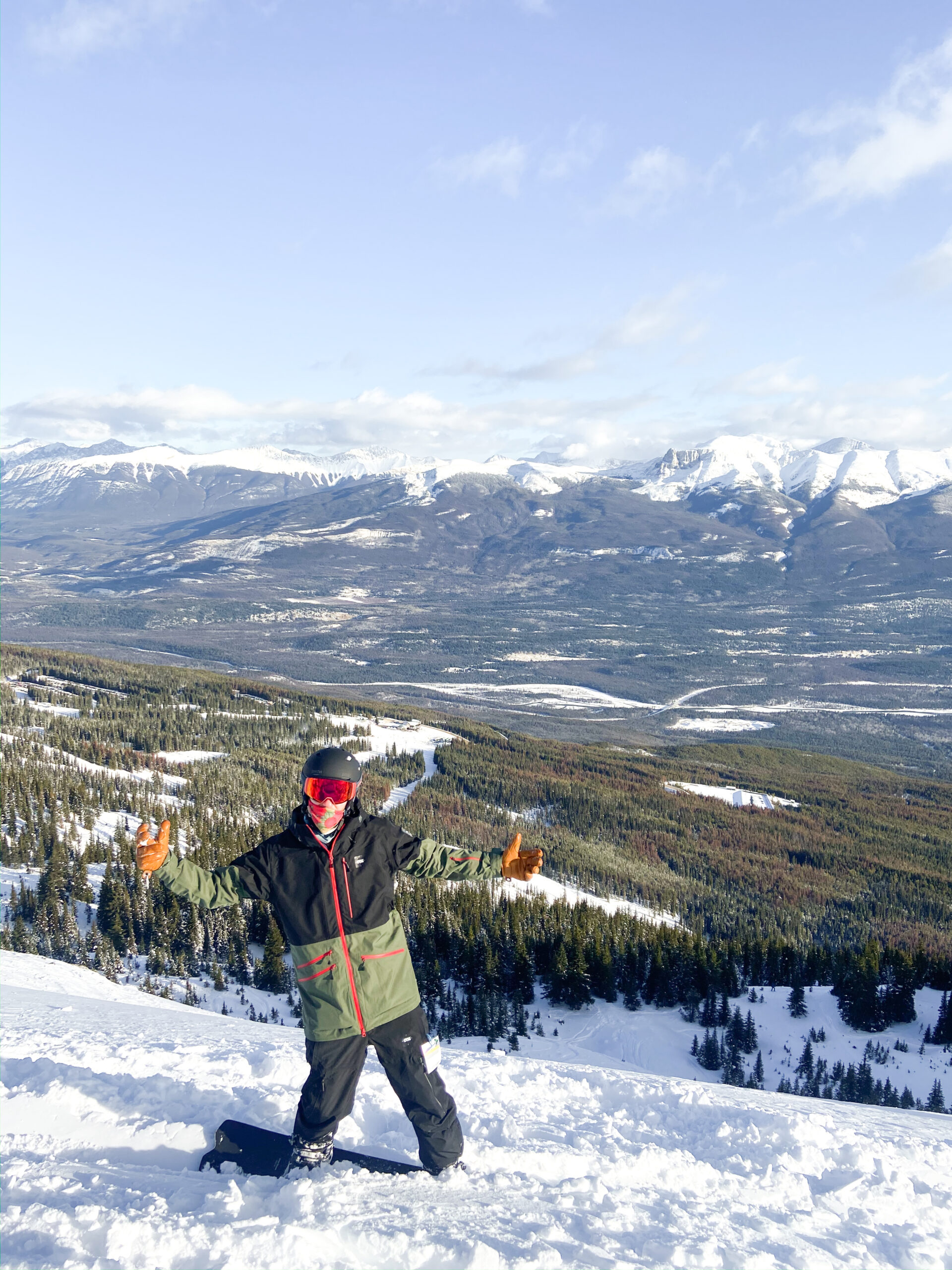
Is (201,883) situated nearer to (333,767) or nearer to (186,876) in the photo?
(186,876)

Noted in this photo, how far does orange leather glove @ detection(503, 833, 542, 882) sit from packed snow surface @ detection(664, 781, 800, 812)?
95906mm

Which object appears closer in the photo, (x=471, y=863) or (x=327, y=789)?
(x=327, y=789)

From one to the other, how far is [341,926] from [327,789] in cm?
116

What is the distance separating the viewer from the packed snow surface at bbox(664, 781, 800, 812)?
100 meters

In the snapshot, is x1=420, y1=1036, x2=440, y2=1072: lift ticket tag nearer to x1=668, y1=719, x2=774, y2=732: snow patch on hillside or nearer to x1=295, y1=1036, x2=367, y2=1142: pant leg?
x1=295, y1=1036, x2=367, y2=1142: pant leg

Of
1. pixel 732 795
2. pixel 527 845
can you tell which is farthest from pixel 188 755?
pixel 732 795

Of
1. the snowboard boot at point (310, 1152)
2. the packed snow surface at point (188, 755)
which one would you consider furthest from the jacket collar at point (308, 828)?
the packed snow surface at point (188, 755)

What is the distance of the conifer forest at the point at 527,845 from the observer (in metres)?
32.7

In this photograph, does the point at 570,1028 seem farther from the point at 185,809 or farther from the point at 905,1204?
the point at 185,809

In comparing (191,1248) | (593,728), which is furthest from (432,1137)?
(593,728)

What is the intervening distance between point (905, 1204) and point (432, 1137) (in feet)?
14.0

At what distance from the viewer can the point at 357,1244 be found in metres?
5.30

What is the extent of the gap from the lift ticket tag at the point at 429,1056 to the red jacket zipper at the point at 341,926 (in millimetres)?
622

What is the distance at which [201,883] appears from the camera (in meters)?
6.39
